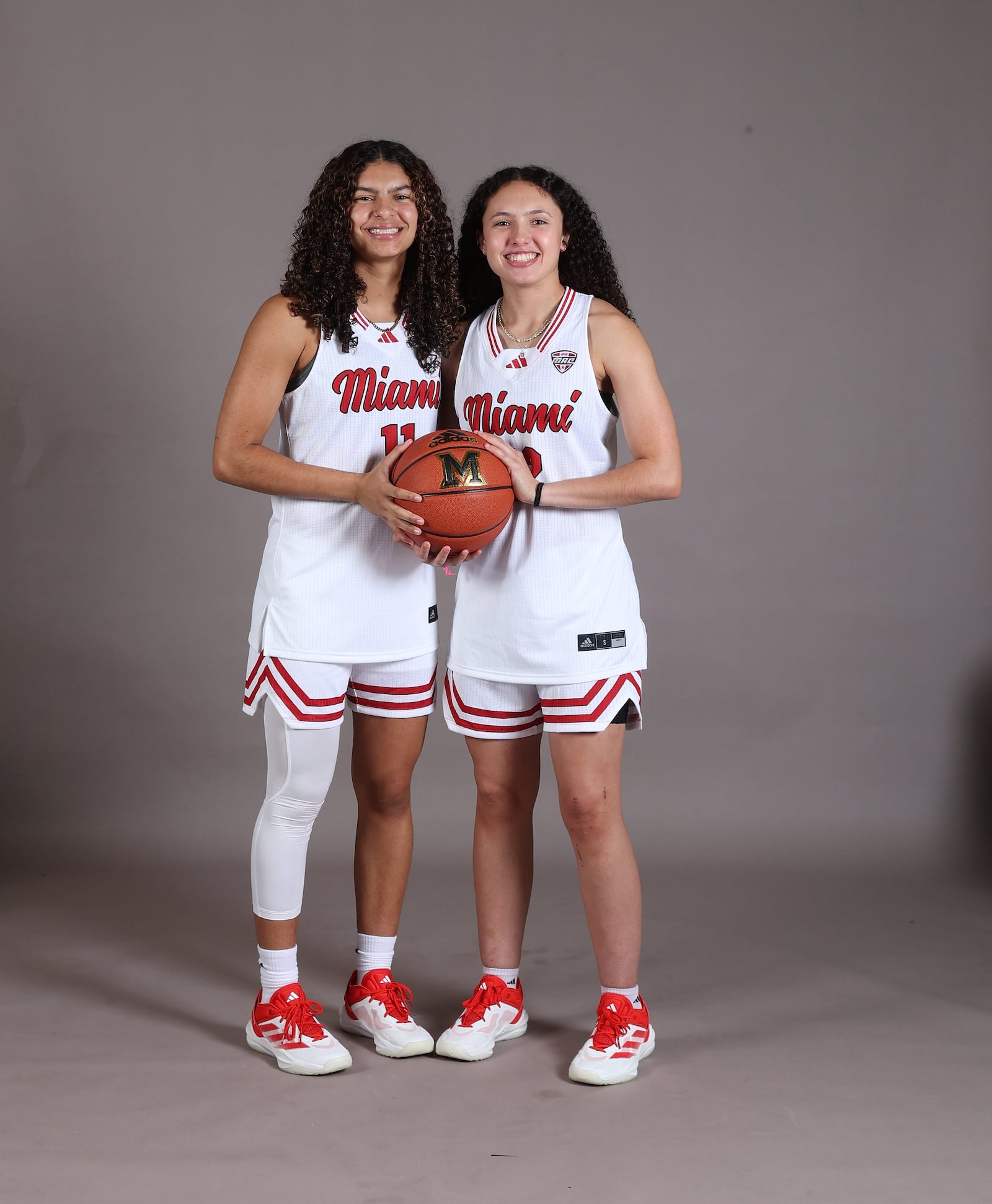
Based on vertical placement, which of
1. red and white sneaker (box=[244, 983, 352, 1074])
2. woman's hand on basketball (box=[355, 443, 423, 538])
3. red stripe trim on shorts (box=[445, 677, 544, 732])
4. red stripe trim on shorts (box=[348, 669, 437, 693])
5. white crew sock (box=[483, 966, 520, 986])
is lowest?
red and white sneaker (box=[244, 983, 352, 1074])

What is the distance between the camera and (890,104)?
435cm

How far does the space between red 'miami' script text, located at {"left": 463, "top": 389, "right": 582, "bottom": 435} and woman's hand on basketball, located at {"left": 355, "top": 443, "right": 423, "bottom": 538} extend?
0.68ft

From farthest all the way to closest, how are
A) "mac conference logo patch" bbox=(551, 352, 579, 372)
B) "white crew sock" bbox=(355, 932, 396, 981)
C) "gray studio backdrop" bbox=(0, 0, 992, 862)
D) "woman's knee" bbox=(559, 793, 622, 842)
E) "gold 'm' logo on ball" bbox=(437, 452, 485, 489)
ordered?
"gray studio backdrop" bbox=(0, 0, 992, 862) < "white crew sock" bbox=(355, 932, 396, 981) < "woman's knee" bbox=(559, 793, 622, 842) < "mac conference logo patch" bbox=(551, 352, 579, 372) < "gold 'm' logo on ball" bbox=(437, 452, 485, 489)

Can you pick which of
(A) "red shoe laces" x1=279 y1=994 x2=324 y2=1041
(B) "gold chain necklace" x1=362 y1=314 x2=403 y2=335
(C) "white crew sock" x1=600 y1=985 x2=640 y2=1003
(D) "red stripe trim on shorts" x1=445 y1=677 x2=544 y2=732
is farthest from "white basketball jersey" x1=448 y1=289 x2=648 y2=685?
(A) "red shoe laces" x1=279 y1=994 x2=324 y2=1041

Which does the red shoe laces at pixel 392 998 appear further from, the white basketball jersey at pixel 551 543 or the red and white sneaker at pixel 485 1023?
the white basketball jersey at pixel 551 543

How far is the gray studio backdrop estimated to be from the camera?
14.1 feet

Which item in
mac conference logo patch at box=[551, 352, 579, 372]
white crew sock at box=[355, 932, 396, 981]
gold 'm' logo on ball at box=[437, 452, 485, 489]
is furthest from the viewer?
white crew sock at box=[355, 932, 396, 981]

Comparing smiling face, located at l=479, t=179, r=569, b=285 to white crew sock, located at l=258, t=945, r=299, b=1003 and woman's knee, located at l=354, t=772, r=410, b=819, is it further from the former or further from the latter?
white crew sock, located at l=258, t=945, r=299, b=1003

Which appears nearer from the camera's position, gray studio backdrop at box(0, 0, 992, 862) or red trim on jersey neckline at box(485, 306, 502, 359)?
red trim on jersey neckline at box(485, 306, 502, 359)

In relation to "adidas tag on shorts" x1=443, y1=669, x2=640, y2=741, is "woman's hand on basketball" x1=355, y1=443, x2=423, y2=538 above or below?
above

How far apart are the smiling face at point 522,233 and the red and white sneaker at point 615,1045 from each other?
168 cm

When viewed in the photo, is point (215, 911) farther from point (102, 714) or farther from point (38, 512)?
point (38, 512)

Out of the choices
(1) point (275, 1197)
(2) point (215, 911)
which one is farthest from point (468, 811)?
(1) point (275, 1197)

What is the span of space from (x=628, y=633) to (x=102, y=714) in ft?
Answer: 7.63
